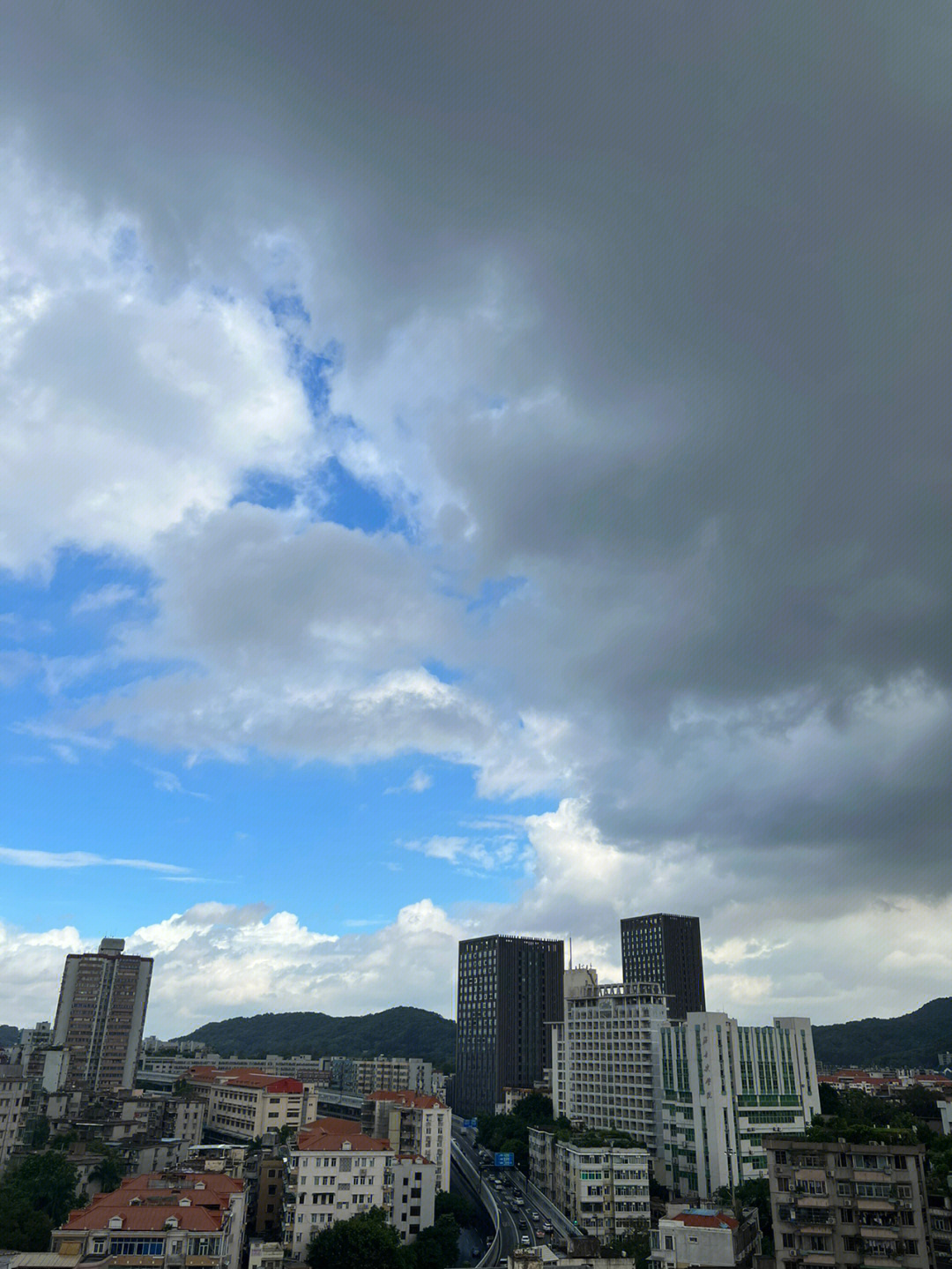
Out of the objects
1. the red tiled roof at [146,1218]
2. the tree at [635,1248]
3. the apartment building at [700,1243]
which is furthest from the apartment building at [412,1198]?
the red tiled roof at [146,1218]

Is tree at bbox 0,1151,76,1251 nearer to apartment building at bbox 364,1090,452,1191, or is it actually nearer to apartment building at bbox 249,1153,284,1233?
apartment building at bbox 249,1153,284,1233

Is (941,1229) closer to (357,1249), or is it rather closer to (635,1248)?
(635,1248)

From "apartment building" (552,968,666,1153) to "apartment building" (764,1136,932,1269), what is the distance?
239 feet

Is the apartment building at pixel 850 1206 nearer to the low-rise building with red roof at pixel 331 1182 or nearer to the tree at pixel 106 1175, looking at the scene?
the low-rise building with red roof at pixel 331 1182

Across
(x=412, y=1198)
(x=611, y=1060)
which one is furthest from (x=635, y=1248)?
(x=611, y=1060)

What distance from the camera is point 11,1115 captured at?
115 metres

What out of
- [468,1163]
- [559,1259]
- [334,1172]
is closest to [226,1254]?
[334,1172]

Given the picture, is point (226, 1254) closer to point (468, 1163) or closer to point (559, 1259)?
point (559, 1259)

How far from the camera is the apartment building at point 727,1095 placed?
127125mm

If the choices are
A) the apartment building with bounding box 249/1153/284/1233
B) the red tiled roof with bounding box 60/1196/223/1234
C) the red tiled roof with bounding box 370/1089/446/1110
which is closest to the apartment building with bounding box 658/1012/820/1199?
the red tiled roof with bounding box 370/1089/446/1110

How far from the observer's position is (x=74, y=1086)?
6688 inches

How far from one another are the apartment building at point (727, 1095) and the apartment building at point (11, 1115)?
90.8 m

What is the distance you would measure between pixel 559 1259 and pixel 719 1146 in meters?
66.0

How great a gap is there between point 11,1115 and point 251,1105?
148ft
